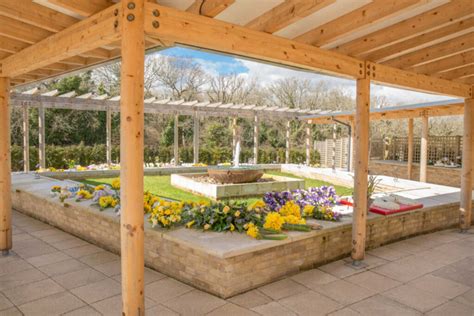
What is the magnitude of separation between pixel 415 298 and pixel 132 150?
3074 millimetres

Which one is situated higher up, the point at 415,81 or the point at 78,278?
the point at 415,81

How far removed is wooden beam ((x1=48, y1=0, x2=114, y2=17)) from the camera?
9.27 feet

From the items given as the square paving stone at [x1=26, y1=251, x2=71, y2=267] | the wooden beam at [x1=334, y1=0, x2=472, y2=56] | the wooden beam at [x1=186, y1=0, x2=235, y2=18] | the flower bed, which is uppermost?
the wooden beam at [x1=334, y1=0, x2=472, y2=56]

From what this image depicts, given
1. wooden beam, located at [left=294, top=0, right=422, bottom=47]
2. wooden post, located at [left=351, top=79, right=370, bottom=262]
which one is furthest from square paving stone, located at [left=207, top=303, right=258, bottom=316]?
wooden beam, located at [left=294, top=0, right=422, bottom=47]

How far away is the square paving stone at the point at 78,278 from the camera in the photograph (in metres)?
3.74

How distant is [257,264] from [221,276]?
0.44 meters

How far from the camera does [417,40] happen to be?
4.06m

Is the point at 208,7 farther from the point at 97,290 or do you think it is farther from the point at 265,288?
the point at 97,290

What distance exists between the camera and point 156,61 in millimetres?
26359

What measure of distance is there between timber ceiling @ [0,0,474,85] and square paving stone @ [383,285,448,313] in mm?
2644

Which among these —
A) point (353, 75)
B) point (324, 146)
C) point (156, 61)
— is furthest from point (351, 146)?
point (156, 61)

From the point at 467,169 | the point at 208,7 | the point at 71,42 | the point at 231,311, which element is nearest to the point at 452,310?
the point at 231,311

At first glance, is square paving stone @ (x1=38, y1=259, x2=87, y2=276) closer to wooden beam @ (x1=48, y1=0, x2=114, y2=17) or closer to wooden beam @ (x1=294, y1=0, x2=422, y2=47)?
wooden beam @ (x1=48, y1=0, x2=114, y2=17)

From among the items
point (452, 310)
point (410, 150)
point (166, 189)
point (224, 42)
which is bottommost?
point (452, 310)
